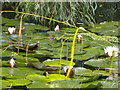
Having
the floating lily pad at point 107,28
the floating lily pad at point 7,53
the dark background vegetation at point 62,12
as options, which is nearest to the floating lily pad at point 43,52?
the floating lily pad at point 7,53

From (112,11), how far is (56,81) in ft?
10.6

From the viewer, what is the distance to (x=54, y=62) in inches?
101

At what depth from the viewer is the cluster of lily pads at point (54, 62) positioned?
2.15m

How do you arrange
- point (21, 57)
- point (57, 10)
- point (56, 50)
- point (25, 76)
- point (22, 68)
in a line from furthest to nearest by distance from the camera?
point (57, 10), point (56, 50), point (21, 57), point (22, 68), point (25, 76)

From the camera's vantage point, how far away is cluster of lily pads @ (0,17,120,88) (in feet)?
7.04

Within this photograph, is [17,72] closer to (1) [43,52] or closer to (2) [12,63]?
(2) [12,63]

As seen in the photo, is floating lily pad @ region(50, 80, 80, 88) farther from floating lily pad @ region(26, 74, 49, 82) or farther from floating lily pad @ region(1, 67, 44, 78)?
floating lily pad @ region(1, 67, 44, 78)

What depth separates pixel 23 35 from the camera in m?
3.56

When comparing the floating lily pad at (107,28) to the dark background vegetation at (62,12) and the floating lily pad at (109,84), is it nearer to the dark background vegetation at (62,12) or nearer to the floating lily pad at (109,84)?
the dark background vegetation at (62,12)

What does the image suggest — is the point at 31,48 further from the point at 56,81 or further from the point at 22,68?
the point at 56,81

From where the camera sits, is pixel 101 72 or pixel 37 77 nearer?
pixel 37 77

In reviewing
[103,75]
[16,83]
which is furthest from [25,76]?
[103,75]

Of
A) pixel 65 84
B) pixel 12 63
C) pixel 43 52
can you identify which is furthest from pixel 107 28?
pixel 65 84

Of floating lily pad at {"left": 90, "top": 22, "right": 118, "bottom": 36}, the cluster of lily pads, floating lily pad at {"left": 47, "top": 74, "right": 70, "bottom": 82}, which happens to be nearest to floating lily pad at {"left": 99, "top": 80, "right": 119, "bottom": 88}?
the cluster of lily pads
